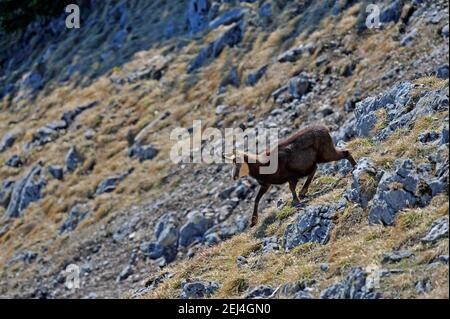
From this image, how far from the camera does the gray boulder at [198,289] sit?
46.2ft

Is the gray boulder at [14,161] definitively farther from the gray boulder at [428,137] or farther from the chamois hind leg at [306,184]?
the gray boulder at [428,137]

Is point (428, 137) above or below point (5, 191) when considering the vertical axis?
above

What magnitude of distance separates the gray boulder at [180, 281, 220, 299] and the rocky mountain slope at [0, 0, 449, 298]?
0.04 metres

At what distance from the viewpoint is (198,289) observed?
14250 mm

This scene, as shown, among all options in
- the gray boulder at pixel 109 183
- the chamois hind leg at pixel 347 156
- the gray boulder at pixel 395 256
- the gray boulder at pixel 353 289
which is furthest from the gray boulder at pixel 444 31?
the gray boulder at pixel 353 289

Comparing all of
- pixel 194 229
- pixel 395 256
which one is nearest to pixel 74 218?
pixel 194 229

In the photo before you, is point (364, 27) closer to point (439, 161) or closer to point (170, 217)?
point (170, 217)

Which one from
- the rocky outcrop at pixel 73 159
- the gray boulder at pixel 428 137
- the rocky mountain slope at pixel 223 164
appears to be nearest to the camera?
the rocky mountain slope at pixel 223 164

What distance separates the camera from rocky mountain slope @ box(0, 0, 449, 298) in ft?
42.2

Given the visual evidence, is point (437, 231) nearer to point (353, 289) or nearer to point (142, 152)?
point (353, 289)

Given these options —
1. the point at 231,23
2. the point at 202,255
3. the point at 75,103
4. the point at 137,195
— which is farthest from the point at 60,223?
the point at 202,255

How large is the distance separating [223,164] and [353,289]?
1892 centimetres

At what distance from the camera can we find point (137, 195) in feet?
105

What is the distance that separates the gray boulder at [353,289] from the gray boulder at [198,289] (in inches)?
121
